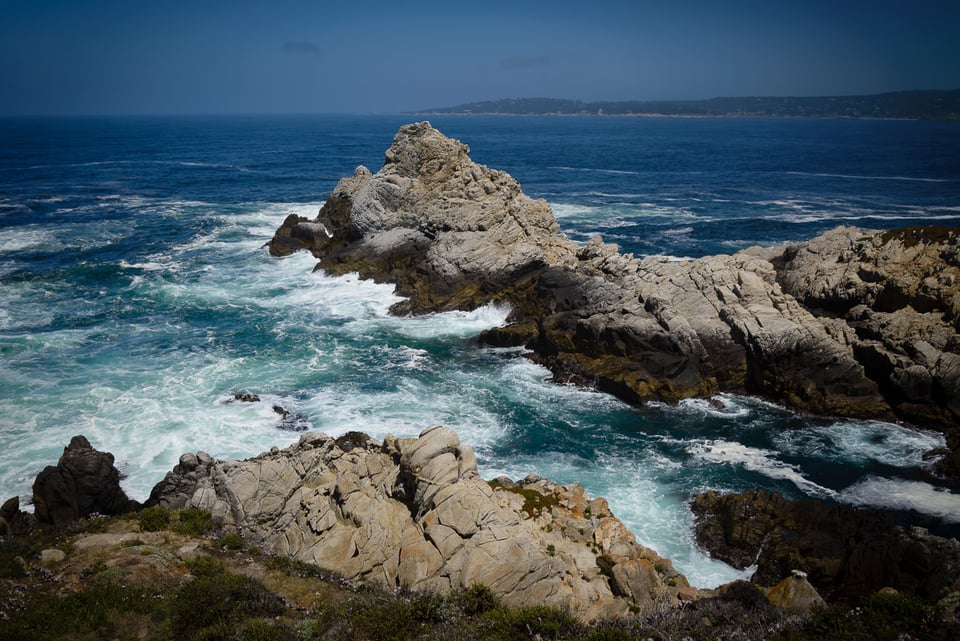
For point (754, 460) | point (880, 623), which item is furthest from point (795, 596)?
point (754, 460)

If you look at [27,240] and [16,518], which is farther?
[27,240]

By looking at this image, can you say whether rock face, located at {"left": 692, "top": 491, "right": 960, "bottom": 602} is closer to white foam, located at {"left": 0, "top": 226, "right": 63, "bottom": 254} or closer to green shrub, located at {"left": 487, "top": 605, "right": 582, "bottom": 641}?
green shrub, located at {"left": 487, "top": 605, "right": 582, "bottom": 641}

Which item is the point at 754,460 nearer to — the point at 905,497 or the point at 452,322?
the point at 905,497

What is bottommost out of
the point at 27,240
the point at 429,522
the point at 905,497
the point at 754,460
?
the point at 905,497

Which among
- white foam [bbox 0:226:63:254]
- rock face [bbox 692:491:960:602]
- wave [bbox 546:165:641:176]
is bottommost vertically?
rock face [bbox 692:491:960:602]

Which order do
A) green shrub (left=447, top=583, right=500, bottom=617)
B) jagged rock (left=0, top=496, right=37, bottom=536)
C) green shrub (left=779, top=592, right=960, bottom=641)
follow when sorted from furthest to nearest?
jagged rock (left=0, top=496, right=37, bottom=536)
green shrub (left=447, top=583, right=500, bottom=617)
green shrub (left=779, top=592, right=960, bottom=641)

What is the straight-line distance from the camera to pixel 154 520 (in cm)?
1948

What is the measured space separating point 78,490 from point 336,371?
1583 centimetres

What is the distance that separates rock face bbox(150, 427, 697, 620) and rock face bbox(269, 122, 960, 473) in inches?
611

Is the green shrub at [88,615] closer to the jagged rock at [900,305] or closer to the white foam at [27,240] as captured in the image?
the jagged rock at [900,305]

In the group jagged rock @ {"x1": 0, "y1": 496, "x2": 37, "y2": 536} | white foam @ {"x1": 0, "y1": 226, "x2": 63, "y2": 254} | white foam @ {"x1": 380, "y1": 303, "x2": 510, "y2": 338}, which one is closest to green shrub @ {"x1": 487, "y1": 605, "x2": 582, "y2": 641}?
jagged rock @ {"x1": 0, "y1": 496, "x2": 37, "y2": 536}

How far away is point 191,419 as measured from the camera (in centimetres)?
3062

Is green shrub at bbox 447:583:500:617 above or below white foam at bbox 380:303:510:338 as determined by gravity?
above

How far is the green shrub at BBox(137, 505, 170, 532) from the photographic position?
19.2 m
